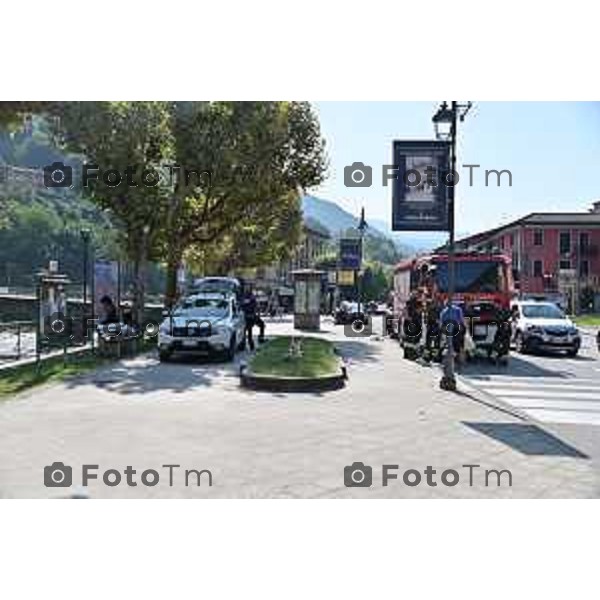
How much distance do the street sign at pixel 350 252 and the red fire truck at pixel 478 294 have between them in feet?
32.7

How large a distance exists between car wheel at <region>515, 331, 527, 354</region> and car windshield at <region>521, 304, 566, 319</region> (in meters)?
0.83

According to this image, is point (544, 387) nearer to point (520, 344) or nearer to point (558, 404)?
point (558, 404)

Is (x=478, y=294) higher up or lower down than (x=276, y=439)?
higher up

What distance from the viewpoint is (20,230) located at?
7338cm

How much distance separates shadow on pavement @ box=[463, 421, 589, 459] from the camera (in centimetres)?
845

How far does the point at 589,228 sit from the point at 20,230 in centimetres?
5205

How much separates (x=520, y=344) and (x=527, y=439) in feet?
45.6

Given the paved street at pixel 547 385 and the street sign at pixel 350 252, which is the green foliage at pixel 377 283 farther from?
the paved street at pixel 547 385

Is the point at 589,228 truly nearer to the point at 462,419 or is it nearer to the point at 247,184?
the point at 247,184

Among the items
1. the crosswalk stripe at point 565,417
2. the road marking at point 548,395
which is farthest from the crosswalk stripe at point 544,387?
the crosswalk stripe at point 565,417

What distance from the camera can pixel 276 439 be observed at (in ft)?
28.3

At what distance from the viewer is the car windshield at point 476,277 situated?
19141 millimetres

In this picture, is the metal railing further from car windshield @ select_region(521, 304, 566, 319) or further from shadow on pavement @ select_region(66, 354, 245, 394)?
car windshield @ select_region(521, 304, 566, 319)
